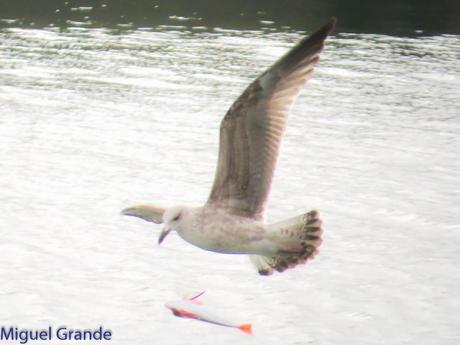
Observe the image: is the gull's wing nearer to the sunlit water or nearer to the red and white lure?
the red and white lure

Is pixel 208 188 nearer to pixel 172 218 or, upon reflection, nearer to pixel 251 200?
pixel 251 200

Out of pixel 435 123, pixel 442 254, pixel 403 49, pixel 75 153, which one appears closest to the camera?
pixel 442 254

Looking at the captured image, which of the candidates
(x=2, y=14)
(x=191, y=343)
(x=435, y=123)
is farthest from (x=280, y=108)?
(x=2, y=14)

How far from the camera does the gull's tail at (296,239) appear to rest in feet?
29.8

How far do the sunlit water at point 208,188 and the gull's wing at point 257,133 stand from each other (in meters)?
9.27

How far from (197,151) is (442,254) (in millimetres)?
10061

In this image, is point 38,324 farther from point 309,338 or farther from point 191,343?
point 309,338

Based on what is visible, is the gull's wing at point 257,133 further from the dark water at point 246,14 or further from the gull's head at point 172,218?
the dark water at point 246,14

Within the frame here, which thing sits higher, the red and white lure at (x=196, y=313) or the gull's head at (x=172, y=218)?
the gull's head at (x=172, y=218)

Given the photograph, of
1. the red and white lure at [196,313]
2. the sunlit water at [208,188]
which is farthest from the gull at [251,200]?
the sunlit water at [208,188]

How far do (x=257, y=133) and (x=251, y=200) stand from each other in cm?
66

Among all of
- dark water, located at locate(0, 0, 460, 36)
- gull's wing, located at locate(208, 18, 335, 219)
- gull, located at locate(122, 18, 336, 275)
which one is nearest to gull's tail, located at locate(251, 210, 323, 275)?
gull, located at locate(122, 18, 336, 275)

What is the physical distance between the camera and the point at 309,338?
1842cm

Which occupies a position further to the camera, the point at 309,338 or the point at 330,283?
the point at 330,283
